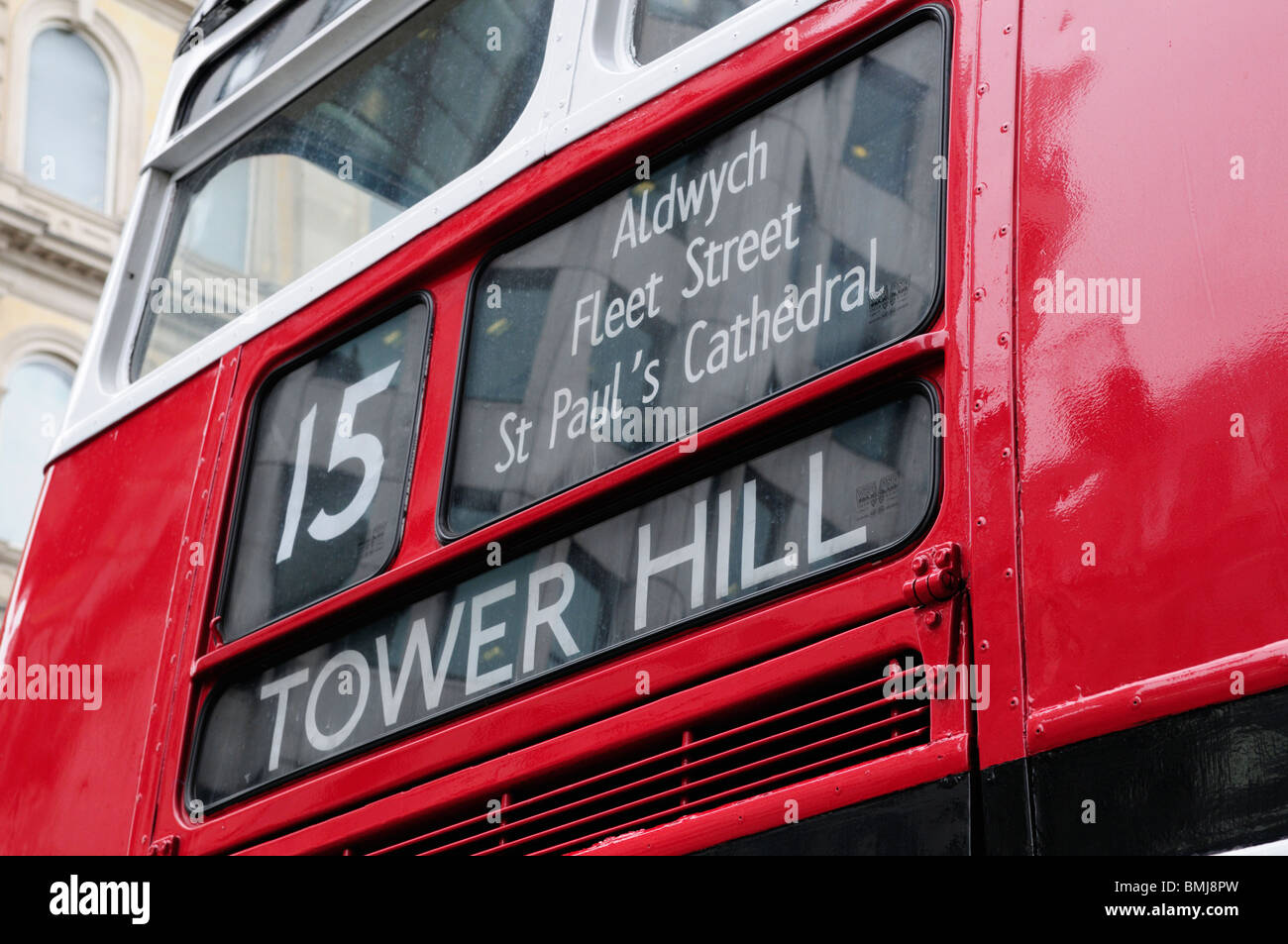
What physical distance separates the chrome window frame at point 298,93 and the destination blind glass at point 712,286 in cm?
21

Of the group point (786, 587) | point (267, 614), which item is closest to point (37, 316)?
point (267, 614)

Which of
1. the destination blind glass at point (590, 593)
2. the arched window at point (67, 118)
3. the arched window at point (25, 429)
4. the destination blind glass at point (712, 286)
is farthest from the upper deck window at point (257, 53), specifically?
the arched window at point (67, 118)

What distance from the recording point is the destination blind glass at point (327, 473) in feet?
12.0

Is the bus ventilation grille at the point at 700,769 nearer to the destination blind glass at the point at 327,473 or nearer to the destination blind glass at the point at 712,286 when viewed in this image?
the destination blind glass at the point at 712,286

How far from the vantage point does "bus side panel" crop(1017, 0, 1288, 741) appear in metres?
2.21

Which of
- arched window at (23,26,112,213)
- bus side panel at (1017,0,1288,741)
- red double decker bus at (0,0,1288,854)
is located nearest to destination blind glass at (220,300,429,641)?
red double decker bus at (0,0,1288,854)

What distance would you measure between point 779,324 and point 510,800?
93 cm

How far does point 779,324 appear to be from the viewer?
9.77ft

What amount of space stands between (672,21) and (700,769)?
1571mm

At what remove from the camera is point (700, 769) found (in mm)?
2822

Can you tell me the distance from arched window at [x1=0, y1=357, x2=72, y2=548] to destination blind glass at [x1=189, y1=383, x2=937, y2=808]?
15224 millimetres

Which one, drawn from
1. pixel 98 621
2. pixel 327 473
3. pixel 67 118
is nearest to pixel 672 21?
pixel 327 473
